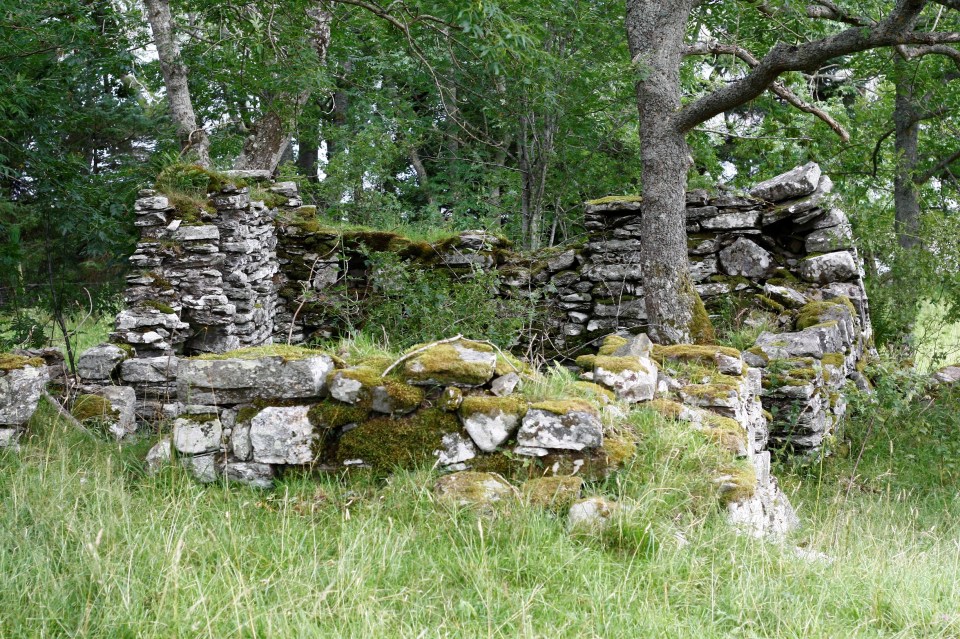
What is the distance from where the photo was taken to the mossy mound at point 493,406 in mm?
3451

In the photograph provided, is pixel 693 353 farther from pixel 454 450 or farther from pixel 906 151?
pixel 906 151

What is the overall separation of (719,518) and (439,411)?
1437 millimetres

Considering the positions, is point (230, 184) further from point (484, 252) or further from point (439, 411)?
point (439, 411)

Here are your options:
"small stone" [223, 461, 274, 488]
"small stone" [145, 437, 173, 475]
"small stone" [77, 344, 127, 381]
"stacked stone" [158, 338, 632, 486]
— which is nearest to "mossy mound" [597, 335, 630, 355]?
"stacked stone" [158, 338, 632, 486]

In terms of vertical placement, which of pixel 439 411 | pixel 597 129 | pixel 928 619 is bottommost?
pixel 928 619

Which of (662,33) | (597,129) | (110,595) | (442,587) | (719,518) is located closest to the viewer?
(110,595)

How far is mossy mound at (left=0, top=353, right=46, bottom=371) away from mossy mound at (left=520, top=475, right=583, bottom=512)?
352 centimetres

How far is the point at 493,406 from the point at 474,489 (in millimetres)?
461

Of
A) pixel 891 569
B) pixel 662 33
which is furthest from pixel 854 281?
pixel 891 569

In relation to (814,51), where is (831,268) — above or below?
below

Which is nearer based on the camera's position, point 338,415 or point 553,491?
point 553,491

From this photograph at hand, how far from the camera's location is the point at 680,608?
260 cm

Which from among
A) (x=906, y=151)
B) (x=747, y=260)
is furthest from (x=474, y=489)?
(x=906, y=151)

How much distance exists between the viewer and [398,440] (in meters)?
3.51
